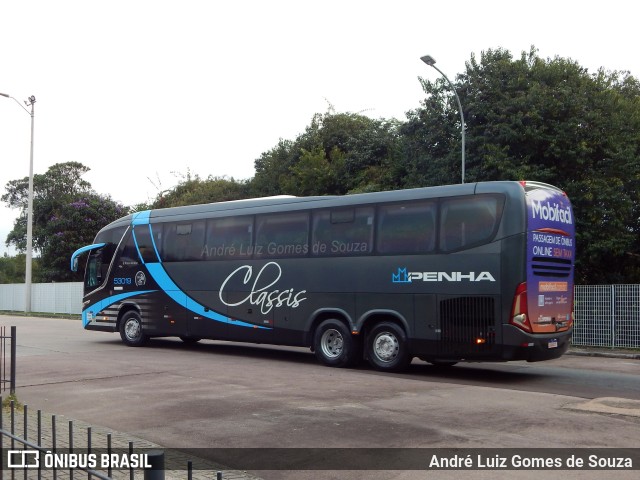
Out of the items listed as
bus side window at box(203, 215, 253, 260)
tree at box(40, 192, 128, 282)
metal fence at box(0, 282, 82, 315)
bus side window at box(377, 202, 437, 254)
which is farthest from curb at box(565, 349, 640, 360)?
tree at box(40, 192, 128, 282)

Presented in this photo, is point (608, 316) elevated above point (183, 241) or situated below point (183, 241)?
below

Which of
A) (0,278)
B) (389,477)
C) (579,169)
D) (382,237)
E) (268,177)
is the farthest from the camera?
(0,278)

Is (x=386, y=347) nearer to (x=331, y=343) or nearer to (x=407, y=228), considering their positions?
(x=331, y=343)

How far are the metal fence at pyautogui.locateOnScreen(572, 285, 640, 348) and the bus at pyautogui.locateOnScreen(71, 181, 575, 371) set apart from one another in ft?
25.1

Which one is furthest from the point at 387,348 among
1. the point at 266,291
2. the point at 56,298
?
the point at 56,298

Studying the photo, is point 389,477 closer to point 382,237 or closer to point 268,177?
point 382,237

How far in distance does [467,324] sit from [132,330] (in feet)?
34.2

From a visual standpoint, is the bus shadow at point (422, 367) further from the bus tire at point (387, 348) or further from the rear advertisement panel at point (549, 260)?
the rear advertisement panel at point (549, 260)

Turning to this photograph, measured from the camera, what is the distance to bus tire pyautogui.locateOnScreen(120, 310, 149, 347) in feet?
61.7

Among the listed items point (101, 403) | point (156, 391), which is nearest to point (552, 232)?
point (156, 391)

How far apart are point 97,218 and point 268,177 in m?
12.7

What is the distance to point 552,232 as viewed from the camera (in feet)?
41.6

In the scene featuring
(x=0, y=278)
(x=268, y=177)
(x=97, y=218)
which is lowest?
(x=0, y=278)

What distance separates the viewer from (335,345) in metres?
14.7
